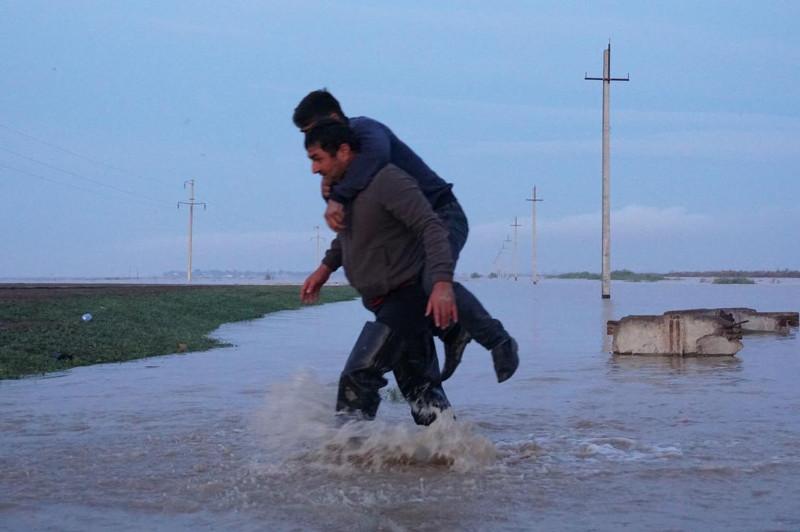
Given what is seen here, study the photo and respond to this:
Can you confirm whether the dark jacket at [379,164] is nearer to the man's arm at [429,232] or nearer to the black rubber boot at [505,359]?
the man's arm at [429,232]

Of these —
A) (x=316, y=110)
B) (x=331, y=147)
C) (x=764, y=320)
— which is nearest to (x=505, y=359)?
(x=331, y=147)

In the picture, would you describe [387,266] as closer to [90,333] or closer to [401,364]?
[401,364]

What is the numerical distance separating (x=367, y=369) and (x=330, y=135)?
118 centimetres

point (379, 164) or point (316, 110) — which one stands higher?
point (316, 110)

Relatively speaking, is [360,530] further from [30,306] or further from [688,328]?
[30,306]

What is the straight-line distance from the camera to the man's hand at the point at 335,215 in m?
5.17

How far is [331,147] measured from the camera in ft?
16.9

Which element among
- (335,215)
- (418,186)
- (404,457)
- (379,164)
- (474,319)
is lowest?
(404,457)

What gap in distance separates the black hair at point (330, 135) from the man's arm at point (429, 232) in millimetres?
288

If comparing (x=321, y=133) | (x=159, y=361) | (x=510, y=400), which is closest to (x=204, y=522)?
(x=321, y=133)

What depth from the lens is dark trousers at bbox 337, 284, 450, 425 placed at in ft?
17.3

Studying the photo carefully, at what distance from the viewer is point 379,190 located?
5.07 metres

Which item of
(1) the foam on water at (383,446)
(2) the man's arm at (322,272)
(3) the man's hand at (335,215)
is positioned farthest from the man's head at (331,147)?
(1) the foam on water at (383,446)

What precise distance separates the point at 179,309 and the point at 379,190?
68.0 ft
